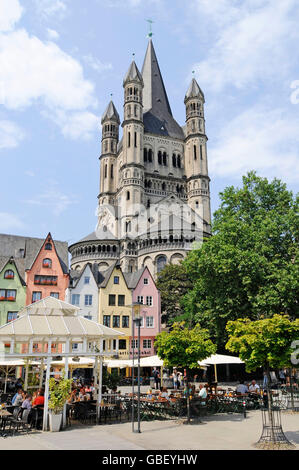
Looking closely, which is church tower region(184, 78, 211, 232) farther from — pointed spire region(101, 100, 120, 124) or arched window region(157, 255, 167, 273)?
arched window region(157, 255, 167, 273)

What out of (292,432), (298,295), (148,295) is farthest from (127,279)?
(292,432)

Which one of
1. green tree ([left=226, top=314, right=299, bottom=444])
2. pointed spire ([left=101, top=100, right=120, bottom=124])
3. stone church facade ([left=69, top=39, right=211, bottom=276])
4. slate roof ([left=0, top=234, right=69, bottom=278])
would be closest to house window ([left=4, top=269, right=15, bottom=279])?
slate roof ([left=0, top=234, right=69, bottom=278])

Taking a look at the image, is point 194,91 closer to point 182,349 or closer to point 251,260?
point 251,260

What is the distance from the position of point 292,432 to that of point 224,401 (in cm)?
630

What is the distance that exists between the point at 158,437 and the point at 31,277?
32.0m

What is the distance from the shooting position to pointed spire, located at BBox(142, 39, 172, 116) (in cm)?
10346

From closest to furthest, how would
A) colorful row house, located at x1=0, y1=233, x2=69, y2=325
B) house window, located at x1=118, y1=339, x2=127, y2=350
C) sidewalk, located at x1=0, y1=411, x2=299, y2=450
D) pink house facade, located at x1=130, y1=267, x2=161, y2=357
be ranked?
1. sidewalk, located at x1=0, y1=411, x2=299, y2=450
2. colorful row house, located at x1=0, y1=233, x2=69, y2=325
3. house window, located at x1=118, y1=339, x2=127, y2=350
4. pink house facade, located at x1=130, y1=267, x2=161, y2=357

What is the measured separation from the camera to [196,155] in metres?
91.9

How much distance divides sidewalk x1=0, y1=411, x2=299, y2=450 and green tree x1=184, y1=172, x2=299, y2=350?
1322cm

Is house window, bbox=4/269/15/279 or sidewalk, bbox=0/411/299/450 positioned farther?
house window, bbox=4/269/15/279

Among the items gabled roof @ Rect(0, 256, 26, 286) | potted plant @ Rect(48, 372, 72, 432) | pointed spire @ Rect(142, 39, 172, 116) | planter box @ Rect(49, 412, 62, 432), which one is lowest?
planter box @ Rect(49, 412, 62, 432)

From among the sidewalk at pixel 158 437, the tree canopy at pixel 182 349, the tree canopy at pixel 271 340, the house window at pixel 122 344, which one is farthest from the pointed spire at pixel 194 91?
the tree canopy at pixel 271 340

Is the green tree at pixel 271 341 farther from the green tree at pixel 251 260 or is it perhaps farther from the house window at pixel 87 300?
the house window at pixel 87 300

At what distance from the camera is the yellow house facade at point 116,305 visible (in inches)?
1720
